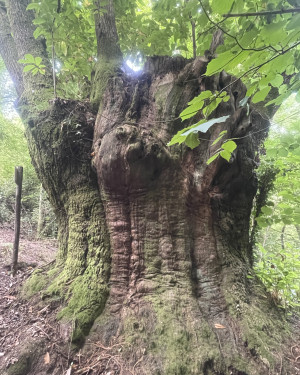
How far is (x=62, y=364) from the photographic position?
1.68m

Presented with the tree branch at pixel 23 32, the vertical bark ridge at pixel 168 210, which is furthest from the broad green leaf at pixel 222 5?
the tree branch at pixel 23 32

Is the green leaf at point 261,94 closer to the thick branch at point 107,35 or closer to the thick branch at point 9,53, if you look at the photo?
the thick branch at point 107,35

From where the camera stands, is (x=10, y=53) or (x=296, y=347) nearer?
(x=296, y=347)

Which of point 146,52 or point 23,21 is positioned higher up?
point 23,21

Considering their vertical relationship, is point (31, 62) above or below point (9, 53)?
below

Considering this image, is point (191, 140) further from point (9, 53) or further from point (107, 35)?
point (9, 53)

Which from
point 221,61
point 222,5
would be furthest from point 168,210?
point 222,5

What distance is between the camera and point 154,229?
221 cm

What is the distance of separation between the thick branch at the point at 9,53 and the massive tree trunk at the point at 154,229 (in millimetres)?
712

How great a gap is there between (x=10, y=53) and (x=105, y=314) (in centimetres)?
398

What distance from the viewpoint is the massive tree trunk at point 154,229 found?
178 cm

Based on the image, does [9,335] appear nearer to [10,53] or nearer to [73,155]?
[73,155]

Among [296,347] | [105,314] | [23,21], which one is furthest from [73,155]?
[296,347]

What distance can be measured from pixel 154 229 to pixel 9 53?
357 cm
